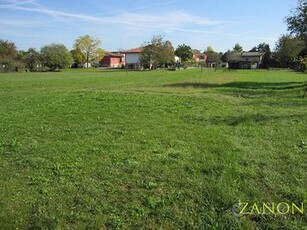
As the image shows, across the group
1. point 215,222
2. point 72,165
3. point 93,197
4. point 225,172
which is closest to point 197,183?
point 225,172

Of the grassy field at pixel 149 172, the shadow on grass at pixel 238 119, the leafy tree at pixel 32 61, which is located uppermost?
the leafy tree at pixel 32 61

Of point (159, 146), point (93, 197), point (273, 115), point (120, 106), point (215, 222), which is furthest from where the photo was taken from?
point (120, 106)

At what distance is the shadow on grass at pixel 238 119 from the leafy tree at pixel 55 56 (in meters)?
96.7

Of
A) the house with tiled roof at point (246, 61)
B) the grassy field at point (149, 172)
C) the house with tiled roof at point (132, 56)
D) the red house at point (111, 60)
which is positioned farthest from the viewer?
the red house at point (111, 60)

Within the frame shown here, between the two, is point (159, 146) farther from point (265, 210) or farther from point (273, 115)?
point (273, 115)

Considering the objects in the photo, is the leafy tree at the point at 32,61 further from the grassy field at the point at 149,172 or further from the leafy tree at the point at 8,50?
the grassy field at the point at 149,172

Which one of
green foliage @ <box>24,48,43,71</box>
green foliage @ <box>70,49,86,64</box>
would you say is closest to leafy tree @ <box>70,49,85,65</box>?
green foliage @ <box>70,49,86,64</box>

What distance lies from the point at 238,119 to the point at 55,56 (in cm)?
9777

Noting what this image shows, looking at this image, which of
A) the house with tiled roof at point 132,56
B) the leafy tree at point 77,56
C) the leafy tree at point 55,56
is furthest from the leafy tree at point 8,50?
the house with tiled roof at point 132,56

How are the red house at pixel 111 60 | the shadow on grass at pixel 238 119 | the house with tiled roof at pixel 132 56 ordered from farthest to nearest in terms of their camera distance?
the red house at pixel 111 60, the house with tiled roof at pixel 132 56, the shadow on grass at pixel 238 119

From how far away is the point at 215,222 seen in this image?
5.11 metres

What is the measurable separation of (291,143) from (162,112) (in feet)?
19.6

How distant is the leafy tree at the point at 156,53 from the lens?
347 ft

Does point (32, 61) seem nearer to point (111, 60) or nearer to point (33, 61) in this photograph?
point (33, 61)
